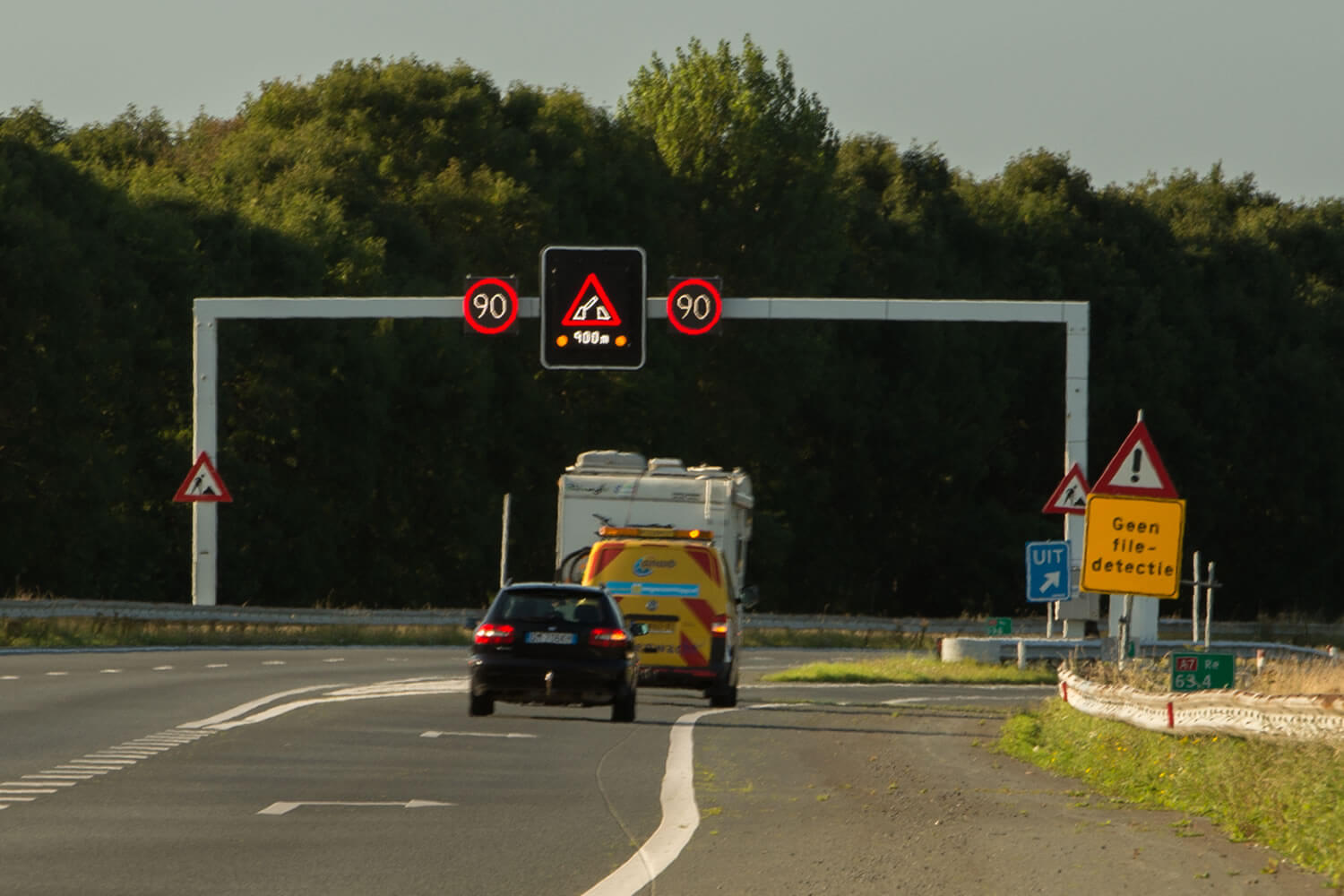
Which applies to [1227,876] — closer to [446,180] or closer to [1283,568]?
[446,180]

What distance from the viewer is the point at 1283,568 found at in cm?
8244

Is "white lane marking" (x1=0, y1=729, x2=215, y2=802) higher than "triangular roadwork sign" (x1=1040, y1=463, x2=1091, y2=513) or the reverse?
the reverse

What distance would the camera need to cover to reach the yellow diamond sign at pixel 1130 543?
17312mm

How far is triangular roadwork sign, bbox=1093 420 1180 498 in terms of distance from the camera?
17547 mm

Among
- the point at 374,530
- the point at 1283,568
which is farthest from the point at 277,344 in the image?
the point at 1283,568

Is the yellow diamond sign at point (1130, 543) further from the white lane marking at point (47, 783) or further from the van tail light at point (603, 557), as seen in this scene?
the van tail light at point (603, 557)

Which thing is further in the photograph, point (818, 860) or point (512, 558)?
point (512, 558)

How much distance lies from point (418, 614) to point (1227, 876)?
35811 mm

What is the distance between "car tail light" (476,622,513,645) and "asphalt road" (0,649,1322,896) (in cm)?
80

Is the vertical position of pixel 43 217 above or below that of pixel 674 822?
above

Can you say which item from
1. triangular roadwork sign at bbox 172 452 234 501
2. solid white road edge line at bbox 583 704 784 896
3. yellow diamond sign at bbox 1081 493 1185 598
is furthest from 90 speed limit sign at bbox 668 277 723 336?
yellow diamond sign at bbox 1081 493 1185 598

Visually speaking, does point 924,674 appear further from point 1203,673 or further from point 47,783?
point 47,783

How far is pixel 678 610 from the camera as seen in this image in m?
25.7

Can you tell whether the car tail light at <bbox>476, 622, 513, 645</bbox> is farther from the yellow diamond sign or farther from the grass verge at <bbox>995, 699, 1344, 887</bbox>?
the yellow diamond sign
